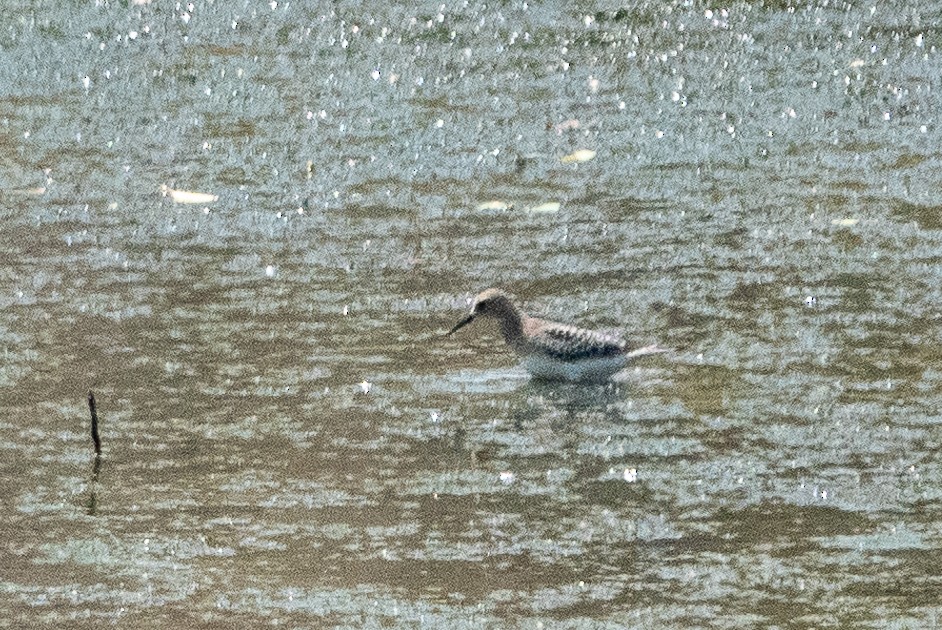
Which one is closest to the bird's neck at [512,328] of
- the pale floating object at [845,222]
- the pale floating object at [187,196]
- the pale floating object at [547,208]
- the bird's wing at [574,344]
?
the bird's wing at [574,344]

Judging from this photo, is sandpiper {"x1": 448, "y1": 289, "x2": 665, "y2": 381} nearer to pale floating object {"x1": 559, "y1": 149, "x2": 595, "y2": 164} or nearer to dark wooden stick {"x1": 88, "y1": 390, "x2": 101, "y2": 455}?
dark wooden stick {"x1": 88, "y1": 390, "x2": 101, "y2": 455}

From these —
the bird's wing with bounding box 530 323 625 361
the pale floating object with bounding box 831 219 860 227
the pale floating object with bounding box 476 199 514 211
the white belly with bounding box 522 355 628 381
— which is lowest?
the white belly with bounding box 522 355 628 381

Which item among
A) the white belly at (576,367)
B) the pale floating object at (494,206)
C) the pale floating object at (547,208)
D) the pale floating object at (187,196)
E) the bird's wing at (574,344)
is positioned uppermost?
the pale floating object at (187,196)

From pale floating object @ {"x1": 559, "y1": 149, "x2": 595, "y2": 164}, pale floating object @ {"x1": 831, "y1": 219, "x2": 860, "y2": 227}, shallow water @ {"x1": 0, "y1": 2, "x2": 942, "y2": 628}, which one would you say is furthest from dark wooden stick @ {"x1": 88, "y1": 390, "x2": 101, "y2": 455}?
pale floating object @ {"x1": 559, "y1": 149, "x2": 595, "y2": 164}

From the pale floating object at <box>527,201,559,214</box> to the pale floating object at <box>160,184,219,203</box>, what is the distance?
1537mm

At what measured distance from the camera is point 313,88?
11.6 m

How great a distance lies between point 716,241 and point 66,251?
290cm

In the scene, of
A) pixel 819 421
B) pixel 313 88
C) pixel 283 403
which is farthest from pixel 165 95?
pixel 819 421

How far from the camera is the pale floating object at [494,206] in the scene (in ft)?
31.4

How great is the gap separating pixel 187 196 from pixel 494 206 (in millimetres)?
1484

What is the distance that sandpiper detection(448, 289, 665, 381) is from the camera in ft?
25.0

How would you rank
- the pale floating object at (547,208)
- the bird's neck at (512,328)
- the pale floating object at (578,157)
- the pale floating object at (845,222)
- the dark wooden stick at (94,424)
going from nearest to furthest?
the dark wooden stick at (94,424) < the bird's neck at (512,328) < the pale floating object at (845,222) < the pale floating object at (547,208) < the pale floating object at (578,157)

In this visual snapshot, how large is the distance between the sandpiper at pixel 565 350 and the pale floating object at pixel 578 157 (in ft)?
8.31

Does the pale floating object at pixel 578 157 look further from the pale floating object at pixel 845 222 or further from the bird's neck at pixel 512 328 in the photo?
the bird's neck at pixel 512 328
